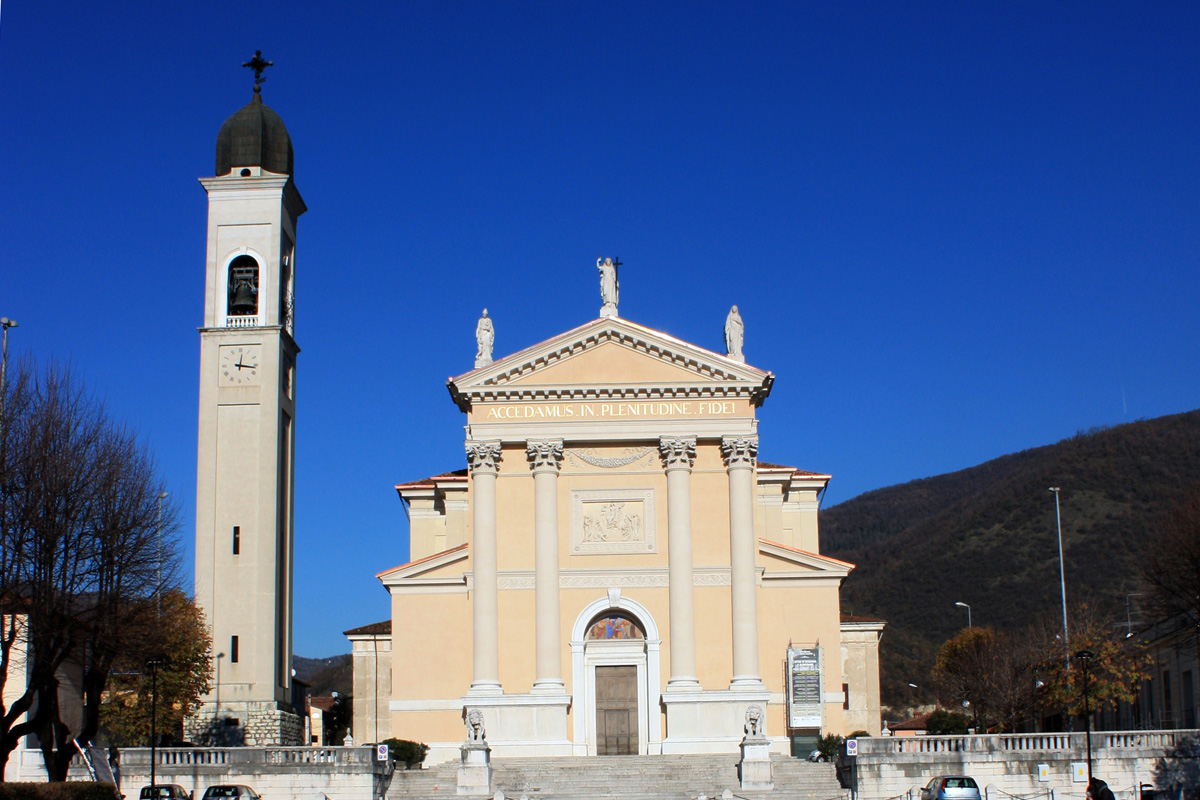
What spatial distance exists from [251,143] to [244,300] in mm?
5739

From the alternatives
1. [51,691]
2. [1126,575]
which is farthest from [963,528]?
[51,691]

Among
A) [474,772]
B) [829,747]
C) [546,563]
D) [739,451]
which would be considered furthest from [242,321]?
[829,747]

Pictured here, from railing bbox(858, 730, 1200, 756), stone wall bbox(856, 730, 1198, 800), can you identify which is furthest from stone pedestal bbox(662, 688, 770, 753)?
stone wall bbox(856, 730, 1198, 800)

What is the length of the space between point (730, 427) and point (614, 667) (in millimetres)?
8673

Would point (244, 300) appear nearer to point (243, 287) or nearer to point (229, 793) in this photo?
point (243, 287)

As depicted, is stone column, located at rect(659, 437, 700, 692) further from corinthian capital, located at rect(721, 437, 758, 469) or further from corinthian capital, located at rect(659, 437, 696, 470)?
corinthian capital, located at rect(721, 437, 758, 469)

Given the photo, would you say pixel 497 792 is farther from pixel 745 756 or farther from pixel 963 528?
pixel 963 528

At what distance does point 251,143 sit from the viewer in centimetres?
4600

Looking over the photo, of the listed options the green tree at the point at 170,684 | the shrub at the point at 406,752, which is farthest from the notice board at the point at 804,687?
the green tree at the point at 170,684

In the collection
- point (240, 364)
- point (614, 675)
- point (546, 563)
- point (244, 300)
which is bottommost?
point (614, 675)

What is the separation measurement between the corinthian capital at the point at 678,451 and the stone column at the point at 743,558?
3.72ft

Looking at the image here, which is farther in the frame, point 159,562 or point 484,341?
point 484,341

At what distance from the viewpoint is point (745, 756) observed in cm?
3622

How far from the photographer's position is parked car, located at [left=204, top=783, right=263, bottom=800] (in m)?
32.5
